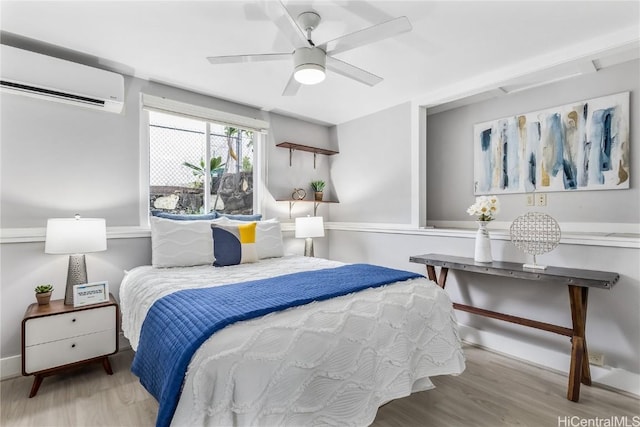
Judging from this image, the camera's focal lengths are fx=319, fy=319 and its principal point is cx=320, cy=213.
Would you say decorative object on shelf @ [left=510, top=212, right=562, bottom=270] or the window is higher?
the window

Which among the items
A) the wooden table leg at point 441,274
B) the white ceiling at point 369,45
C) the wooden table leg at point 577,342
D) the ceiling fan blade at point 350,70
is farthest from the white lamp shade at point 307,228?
the wooden table leg at point 577,342

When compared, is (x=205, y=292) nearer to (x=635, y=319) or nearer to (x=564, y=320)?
(x=564, y=320)

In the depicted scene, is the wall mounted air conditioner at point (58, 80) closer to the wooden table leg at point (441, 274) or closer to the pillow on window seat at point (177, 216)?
the pillow on window seat at point (177, 216)

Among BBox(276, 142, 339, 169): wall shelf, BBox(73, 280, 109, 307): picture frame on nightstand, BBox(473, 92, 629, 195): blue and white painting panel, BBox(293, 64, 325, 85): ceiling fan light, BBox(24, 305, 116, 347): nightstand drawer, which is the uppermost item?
BBox(293, 64, 325, 85): ceiling fan light

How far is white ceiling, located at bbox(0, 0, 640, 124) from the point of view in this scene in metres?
1.91

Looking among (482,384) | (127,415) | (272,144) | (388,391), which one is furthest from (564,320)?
(272,144)

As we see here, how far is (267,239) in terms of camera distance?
3088 mm

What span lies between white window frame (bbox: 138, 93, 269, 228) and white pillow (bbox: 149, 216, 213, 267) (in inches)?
17.7

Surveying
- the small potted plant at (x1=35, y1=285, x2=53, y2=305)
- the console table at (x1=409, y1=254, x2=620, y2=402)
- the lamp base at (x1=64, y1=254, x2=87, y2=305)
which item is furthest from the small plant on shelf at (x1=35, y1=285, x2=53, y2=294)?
the console table at (x1=409, y1=254, x2=620, y2=402)

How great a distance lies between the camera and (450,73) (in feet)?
9.18

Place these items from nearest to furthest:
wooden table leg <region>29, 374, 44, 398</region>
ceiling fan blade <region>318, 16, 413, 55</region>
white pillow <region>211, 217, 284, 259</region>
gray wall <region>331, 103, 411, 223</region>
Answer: ceiling fan blade <region>318, 16, 413, 55</region>, wooden table leg <region>29, 374, 44, 398</region>, white pillow <region>211, 217, 284, 259</region>, gray wall <region>331, 103, 411, 223</region>

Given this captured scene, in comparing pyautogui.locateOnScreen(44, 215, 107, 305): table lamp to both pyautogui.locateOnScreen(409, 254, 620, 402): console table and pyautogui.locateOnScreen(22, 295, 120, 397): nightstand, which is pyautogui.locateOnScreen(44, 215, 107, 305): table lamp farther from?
pyautogui.locateOnScreen(409, 254, 620, 402): console table

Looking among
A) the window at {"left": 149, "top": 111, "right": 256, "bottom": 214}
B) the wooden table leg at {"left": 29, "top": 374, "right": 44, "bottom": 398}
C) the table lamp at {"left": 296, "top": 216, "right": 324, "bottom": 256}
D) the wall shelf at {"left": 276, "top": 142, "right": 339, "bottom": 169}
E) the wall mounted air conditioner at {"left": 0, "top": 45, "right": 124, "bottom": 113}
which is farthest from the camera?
the wall shelf at {"left": 276, "top": 142, "right": 339, "bottom": 169}

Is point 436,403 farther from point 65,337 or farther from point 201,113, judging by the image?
point 201,113
